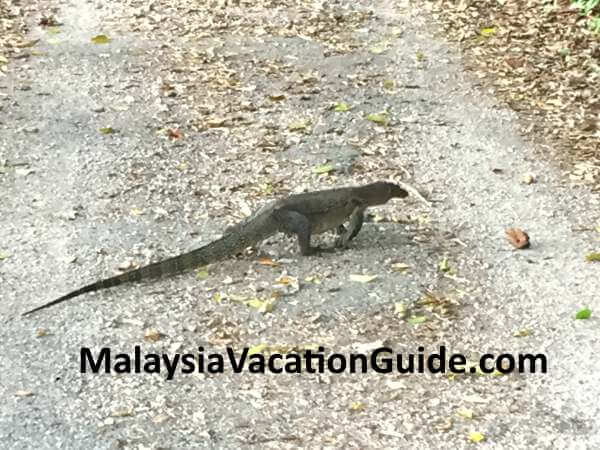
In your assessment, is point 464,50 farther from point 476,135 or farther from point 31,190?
point 31,190

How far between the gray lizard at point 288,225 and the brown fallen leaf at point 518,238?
100cm

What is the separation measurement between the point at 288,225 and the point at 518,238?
1.64m

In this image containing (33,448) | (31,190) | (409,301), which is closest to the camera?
(33,448)

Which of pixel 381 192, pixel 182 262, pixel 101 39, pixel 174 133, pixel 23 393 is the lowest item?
pixel 101 39

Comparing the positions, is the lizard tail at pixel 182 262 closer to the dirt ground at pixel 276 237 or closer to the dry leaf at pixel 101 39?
the dirt ground at pixel 276 237

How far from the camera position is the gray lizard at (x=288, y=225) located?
685 centimetres

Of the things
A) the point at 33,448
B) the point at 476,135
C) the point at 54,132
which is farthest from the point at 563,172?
the point at 33,448

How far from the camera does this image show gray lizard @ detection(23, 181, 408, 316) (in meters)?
6.85

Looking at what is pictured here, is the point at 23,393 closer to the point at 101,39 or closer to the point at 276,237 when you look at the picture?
the point at 276,237

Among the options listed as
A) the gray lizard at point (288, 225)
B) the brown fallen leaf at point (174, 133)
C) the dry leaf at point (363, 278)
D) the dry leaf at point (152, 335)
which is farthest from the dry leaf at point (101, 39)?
the dry leaf at point (152, 335)

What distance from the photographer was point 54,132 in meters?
9.12

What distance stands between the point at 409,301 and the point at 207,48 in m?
5.19

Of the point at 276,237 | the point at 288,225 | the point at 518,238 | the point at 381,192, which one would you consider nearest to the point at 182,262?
the point at 288,225

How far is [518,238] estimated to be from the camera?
743cm
